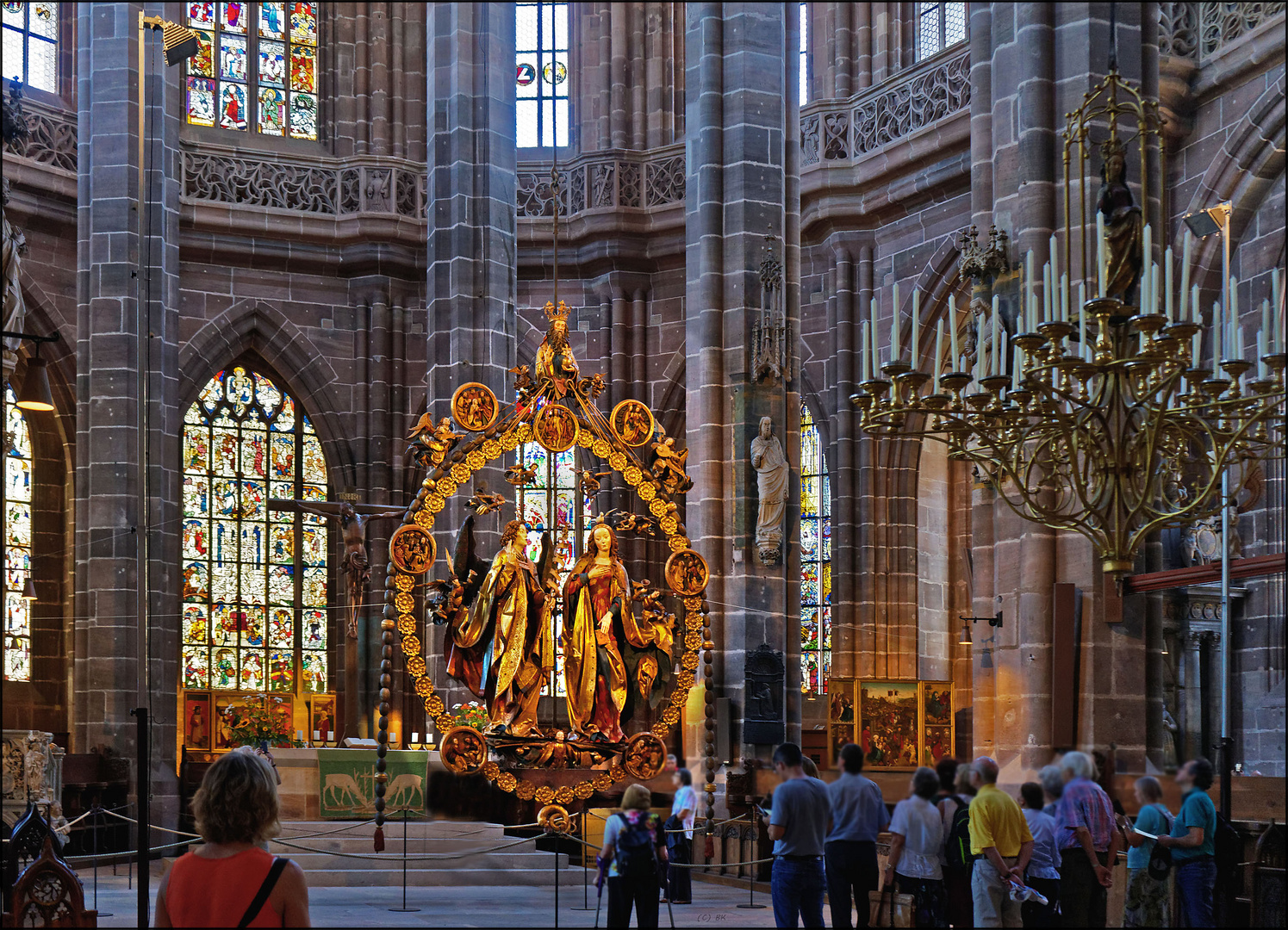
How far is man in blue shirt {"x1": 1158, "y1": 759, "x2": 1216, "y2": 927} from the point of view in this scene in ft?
27.4

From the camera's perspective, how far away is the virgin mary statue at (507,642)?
40.3 ft

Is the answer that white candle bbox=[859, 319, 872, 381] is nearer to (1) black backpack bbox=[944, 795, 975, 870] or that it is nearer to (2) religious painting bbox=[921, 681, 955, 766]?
(1) black backpack bbox=[944, 795, 975, 870]

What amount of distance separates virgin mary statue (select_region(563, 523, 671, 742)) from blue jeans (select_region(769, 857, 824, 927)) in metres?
4.24

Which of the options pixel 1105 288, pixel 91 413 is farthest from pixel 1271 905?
pixel 91 413

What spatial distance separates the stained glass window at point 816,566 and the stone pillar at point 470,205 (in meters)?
5.08

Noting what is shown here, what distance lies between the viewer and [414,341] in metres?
24.1

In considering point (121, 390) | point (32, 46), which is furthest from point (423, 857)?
point (32, 46)

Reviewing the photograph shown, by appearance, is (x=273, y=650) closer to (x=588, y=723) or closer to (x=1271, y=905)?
(x=588, y=723)

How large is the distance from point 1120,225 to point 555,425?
5168 millimetres

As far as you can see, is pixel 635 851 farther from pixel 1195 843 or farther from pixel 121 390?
pixel 121 390

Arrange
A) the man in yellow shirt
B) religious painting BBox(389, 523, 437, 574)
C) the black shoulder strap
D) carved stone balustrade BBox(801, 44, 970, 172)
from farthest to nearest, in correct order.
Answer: carved stone balustrade BBox(801, 44, 970, 172)
religious painting BBox(389, 523, 437, 574)
the man in yellow shirt
the black shoulder strap

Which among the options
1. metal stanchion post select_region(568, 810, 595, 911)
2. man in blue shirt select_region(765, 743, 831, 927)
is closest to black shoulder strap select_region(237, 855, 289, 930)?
man in blue shirt select_region(765, 743, 831, 927)

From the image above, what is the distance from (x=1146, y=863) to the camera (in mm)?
8625

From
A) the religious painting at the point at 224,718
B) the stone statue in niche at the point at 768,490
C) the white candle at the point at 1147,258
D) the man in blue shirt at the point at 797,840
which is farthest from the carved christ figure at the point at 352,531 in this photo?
the white candle at the point at 1147,258
